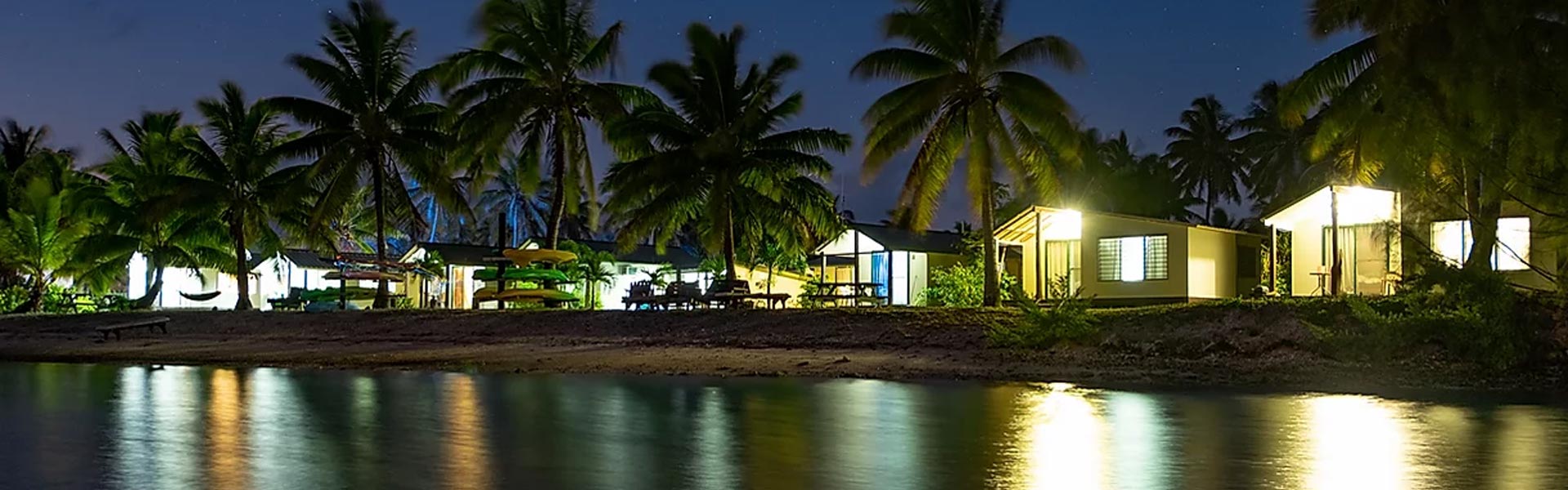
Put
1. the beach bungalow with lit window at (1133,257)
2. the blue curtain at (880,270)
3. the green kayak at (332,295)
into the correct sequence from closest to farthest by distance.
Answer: the beach bungalow with lit window at (1133,257) < the green kayak at (332,295) < the blue curtain at (880,270)

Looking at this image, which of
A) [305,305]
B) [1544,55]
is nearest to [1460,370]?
[1544,55]

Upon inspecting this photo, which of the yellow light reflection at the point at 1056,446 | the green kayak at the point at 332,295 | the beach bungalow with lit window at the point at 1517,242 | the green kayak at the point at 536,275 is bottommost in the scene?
the yellow light reflection at the point at 1056,446

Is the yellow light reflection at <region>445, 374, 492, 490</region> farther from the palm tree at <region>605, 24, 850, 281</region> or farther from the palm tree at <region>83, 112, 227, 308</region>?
the palm tree at <region>83, 112, 227, 308</region>

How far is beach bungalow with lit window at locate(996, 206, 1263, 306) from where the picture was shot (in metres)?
29.1

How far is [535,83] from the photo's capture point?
31.0 metres

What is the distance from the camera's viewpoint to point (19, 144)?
5084cm

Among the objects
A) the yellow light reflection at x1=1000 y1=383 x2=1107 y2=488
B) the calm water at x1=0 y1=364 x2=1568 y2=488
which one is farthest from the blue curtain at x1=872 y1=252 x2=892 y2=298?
the yellow light reflection at x1=1000 y1=383 x2=1107 y2=488

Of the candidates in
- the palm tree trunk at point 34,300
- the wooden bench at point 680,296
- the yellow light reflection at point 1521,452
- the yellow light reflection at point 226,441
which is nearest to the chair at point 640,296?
the wooden bench at point 680,296

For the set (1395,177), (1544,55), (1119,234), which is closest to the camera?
(1544,55)

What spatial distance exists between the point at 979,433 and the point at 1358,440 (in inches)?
99.4

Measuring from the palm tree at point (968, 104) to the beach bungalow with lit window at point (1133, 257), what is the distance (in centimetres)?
329

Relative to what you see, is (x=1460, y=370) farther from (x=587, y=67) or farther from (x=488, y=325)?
(x=587, y=67)

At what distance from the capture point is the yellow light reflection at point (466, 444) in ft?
24.1

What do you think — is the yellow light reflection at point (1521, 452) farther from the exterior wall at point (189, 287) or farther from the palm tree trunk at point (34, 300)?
the exterior wall at point (189, 287)
